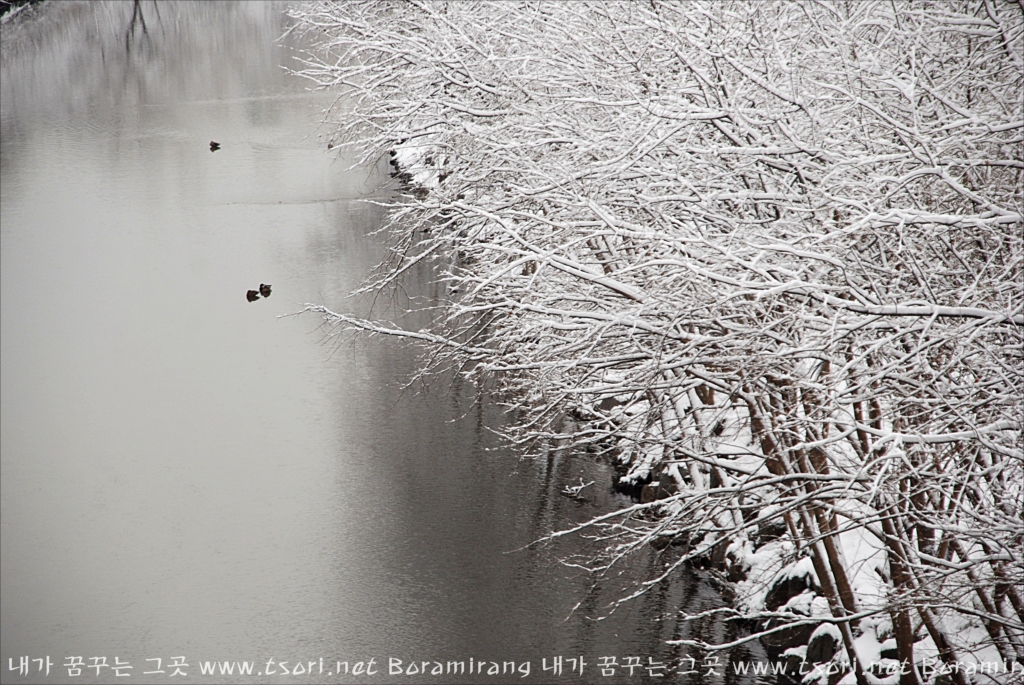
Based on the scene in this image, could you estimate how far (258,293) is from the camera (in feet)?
58.5

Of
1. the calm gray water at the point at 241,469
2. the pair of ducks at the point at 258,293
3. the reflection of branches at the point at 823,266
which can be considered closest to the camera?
the reflection of branches at the point at 823,266

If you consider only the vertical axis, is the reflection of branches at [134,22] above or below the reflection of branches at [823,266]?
above

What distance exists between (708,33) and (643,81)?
599 mm

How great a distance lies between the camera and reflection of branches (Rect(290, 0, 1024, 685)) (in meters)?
4.48

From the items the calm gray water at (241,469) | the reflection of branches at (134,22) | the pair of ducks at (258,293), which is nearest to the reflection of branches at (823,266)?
the calm gray water at (241,469)

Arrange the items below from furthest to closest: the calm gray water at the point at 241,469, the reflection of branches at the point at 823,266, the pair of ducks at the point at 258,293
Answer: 1. the pair of ducks at the point at 258,293
2. the calm gray water at the point at 241,469
3. the reflection of branches at the point at 823,266

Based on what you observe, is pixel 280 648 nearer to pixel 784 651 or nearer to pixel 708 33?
pixel 784 651

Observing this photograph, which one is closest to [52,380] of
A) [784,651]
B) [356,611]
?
[356,611]

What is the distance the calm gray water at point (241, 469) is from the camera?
941cm

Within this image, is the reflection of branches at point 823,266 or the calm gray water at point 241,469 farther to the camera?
the calm gray water at point 241,469

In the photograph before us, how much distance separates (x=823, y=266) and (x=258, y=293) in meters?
14.3

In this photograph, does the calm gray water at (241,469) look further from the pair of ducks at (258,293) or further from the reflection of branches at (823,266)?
the reflection of branches at (823,266)

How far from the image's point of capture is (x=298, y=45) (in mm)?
33219

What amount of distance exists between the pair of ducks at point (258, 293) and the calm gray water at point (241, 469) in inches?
5.0
